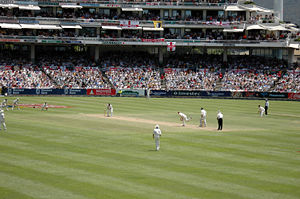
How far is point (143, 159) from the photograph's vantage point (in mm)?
26656

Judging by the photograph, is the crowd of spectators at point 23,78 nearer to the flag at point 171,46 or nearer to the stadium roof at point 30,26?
the stadium roof at point 30,26

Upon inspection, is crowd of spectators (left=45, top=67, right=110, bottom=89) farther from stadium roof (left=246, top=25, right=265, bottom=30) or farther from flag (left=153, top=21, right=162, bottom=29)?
stadium roof (left=246, top=25, right=265, bottom=30)

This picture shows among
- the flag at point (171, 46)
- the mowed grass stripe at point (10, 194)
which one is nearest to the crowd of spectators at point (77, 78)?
the flag at point (171, 46)

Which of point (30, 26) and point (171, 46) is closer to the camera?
point (30, 26)

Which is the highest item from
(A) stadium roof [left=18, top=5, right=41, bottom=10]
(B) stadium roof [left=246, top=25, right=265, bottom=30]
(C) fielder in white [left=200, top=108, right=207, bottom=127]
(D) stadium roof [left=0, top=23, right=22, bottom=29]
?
(A) stadium roof [left=18, top=5, right=41, bottom=10]

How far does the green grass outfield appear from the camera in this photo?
2017 centimetres

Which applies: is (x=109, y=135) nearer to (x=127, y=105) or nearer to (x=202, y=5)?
(x=127, y=105)

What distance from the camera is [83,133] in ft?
120

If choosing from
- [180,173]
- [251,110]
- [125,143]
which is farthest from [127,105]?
[180,173]

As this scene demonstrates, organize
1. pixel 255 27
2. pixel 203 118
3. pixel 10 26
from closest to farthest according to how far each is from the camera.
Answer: pixel 203 118, pixel 10 26, pixel 255 27

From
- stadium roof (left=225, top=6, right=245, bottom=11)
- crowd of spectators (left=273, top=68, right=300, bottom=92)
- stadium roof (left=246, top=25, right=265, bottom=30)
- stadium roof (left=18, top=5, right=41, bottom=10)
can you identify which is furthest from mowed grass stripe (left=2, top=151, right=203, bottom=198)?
stadium roof (left=225, top=6, right=245, bottom=11)

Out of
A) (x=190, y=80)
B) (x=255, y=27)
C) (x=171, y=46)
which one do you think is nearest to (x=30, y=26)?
(x=171, y=46)

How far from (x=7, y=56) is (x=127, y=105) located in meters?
33.8

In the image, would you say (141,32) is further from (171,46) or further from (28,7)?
(28,7)
